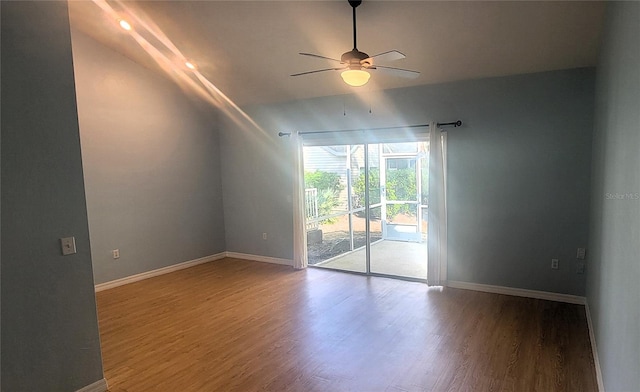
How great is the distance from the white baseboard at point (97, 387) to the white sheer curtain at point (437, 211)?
11.9 feet

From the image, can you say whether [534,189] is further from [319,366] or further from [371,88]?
[319,366]

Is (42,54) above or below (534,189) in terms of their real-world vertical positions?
above

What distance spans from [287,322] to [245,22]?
10.1 ft

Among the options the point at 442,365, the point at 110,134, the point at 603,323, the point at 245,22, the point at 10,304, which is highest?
the point at 245,22

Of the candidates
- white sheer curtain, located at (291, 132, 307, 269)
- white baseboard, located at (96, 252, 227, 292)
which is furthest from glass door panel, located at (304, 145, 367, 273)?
white baseboard, located at (96, 252, 227, 292)

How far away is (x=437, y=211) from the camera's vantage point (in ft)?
15.3

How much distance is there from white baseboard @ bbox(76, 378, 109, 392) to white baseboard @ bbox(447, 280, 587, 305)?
3857 millimetres

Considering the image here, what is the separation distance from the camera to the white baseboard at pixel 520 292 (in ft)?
13.4

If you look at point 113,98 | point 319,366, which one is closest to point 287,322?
point 319,366

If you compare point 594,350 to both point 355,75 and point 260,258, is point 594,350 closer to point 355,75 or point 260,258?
point 355,75

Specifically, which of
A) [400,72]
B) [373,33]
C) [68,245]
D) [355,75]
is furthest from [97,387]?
[373,33]

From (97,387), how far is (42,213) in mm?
1310

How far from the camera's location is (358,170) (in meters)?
5.43

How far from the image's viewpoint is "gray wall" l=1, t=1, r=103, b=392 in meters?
2.17
